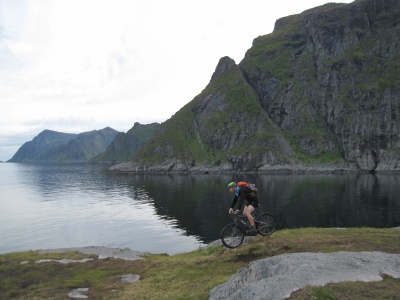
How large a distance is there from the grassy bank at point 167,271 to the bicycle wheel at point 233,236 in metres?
0.70

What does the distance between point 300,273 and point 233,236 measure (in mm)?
10082

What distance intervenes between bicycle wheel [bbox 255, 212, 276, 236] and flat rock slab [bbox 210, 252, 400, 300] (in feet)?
22.5

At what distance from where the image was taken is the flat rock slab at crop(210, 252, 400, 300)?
1230 cm

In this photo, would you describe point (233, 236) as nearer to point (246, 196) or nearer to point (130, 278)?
point (246, 196)

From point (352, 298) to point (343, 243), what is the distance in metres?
Answer: 8.87

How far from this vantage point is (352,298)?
10898 millimetres

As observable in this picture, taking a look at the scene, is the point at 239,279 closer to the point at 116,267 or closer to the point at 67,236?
the point at 116,267

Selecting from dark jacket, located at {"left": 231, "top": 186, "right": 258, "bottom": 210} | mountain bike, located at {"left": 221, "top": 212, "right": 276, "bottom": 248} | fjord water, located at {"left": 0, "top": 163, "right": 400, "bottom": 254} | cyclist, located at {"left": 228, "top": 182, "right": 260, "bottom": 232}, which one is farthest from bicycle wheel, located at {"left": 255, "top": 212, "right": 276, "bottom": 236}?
fjord water, located at {"left": 0, "top": 163, "right": 400, "bottom": 254}

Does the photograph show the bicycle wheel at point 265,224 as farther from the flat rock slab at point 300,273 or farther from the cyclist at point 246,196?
the flat rock slab at point 300,273

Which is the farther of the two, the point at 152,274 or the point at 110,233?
the point at 110,233

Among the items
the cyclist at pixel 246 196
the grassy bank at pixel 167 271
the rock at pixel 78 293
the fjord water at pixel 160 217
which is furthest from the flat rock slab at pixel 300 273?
the fjord water at pixel 160 217

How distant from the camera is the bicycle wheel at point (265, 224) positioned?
23.2m

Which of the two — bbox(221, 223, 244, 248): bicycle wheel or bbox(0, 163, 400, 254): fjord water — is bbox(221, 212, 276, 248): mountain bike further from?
bbox(0, 163, 400, 254): fjord water

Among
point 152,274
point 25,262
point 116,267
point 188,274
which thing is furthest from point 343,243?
point 25,262
